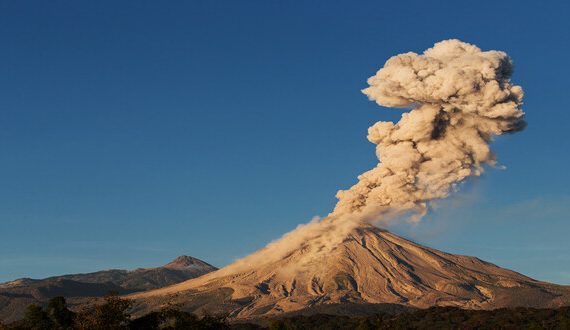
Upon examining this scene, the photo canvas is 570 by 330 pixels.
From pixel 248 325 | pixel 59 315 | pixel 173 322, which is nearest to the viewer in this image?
pixel 173 322

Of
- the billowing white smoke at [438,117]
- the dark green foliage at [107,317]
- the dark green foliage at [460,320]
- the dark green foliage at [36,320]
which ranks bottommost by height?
the dark green foliage at [107,317]

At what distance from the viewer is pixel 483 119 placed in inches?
6378

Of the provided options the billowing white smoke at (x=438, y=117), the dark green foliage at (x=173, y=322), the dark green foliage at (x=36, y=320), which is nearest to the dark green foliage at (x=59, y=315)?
the dark green foliage at (x=36, y=320)

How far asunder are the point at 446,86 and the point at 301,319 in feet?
166

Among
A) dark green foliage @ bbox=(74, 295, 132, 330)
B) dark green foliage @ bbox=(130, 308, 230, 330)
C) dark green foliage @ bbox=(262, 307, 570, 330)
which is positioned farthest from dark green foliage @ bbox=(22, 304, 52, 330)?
dark green foliage @ bbox=(262, 307, 570, 330)

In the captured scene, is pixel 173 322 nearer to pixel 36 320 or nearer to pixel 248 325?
pixel 36 320

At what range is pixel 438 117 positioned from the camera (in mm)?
166500

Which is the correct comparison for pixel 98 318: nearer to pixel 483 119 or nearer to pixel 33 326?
pixel 33 326

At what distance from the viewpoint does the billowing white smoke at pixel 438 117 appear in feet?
520

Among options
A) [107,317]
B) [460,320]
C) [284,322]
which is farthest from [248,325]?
[107,317]

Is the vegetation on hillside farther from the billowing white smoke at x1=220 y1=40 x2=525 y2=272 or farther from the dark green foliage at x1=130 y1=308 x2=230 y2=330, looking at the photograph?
the billowing white smoke at x1=220 y1=40 x2=525 y2=272

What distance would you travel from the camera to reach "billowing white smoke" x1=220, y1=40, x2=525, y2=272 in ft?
520

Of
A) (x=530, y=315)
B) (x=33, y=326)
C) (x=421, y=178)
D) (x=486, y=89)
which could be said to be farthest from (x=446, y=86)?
(x=33, y=326)

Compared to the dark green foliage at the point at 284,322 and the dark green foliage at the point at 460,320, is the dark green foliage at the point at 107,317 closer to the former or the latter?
the dark green foliage at the point at 284,322
